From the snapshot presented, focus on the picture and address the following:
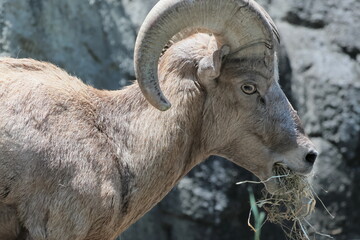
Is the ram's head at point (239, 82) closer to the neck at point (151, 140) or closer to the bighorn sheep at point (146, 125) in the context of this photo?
the bighorn sheep at point (146, 125)

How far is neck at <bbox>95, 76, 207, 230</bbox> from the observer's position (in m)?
5.47

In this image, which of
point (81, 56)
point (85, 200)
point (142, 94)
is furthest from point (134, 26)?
point (85, 200)

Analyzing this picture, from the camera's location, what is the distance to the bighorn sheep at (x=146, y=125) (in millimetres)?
4992

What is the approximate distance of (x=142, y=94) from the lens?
5.61 m

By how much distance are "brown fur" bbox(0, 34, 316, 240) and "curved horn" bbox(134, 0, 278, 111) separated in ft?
0.63

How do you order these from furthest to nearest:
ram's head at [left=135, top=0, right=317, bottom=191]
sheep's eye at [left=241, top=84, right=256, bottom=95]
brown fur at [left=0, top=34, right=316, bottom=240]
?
sheep's eye at [left=241, top=84, right=256, bottom=95]
ram's head at [left=135, top=0, right=317, bottom=191]
brown fur at [left=0, top=34, right=316, bottom=240]

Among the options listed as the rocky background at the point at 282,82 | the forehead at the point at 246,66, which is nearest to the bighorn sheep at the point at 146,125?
the forehead at the point at 246,66

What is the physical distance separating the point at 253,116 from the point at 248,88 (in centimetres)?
21

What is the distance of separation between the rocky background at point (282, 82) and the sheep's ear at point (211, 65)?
13.0 ft

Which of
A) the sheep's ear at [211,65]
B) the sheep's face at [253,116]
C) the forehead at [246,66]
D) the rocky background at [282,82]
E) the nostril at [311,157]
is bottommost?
the rocky background at [282,82]

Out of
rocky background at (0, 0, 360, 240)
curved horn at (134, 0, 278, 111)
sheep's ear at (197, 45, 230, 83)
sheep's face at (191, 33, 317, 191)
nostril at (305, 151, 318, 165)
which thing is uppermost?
curved horn at (134, 0, 278, 111)

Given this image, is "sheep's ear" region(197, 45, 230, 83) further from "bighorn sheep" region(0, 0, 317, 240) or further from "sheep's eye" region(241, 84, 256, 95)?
"sheep's eye" region(241, 84, 256, 95)

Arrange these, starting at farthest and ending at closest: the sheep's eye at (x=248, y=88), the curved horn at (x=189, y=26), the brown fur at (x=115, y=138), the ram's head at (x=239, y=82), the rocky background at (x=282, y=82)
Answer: the rocky background at (x=282, y=82), the sheep's eye at (x=248, y=88), the ram's head at (x=239, y=82), the curved horn at (x=189, y=26), the brown fur at (x=115, y=138)

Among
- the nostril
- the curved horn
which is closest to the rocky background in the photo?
the nostril
